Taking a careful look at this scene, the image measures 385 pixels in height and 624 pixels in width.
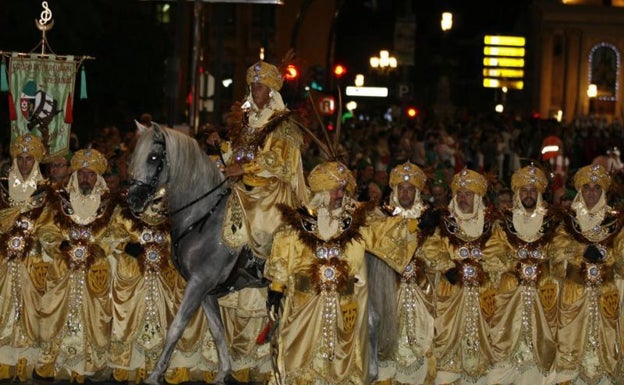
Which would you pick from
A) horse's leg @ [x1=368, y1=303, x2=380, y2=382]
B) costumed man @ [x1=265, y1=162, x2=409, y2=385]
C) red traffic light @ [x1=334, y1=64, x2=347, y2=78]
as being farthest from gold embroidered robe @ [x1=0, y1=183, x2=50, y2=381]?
red traffic light @ [x1=334, y1=64, x2=347, y2=78]

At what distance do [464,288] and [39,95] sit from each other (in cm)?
519

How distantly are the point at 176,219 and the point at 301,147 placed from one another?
1.43 metres

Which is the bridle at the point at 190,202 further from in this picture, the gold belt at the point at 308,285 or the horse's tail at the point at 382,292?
the horse's tail at the point at 382,292

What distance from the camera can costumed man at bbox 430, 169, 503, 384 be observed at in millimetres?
14812

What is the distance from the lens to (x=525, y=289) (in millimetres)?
14977

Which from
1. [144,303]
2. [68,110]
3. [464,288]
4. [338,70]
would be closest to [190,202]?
[144,303]

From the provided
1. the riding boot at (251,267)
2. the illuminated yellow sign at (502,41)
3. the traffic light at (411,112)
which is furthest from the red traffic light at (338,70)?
the riding boot at (251,267)

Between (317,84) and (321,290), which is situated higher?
(317,84)

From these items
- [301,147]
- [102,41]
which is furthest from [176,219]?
[102,41]

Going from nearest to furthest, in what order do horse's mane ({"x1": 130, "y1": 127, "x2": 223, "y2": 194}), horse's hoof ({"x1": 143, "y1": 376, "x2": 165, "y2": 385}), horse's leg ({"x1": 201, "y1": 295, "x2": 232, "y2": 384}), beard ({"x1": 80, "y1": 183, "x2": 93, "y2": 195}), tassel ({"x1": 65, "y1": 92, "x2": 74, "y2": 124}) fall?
horse's mane ({"x1": 130, "y1": 127, "x2": 223, "y2": 194}) < horse's hoof ({"x1": 143, "y1": 376, "x2": 165, "y2": 385}) < horse's leg ({"x1": 201, "y1": 295, "x2": 232, "y2": 384}) < beard ({"x1": 80, "y1": 183, "x2": 93, "y2": 195}) < tassel ({"x1": 65, "y1": 92, "x2": 74, "y2": 124})

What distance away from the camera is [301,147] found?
1512 cm

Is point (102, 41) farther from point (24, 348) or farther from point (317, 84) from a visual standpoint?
point (24, 348)

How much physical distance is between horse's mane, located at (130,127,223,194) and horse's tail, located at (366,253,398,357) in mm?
1764

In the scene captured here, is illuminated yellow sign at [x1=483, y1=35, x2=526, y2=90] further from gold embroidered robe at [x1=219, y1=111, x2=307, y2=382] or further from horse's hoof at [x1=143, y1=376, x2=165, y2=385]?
horse's hoof at [x1=143, y1=376, x2=165, y2=385]
